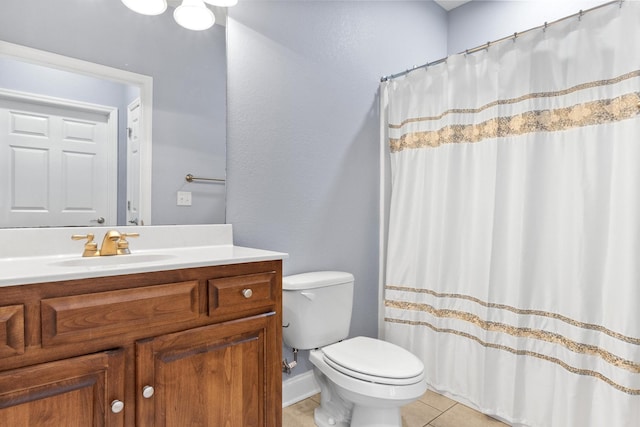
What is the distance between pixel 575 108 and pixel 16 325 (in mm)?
2056

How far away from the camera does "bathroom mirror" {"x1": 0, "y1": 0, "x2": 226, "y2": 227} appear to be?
4.17ft

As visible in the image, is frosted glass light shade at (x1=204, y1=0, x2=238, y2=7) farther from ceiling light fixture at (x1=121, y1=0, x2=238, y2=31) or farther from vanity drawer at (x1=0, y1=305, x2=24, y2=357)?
vanity drawer at (x1=0, y1=305, x2=24, y2=357)

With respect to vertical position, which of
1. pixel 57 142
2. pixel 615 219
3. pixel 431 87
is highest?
pixel 431 87

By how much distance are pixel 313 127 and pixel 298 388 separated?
1.42 m

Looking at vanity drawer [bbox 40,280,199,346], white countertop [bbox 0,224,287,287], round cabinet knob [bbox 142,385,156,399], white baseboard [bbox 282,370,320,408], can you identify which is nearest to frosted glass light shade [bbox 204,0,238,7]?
white countertop [bbox 0,224,287,287]

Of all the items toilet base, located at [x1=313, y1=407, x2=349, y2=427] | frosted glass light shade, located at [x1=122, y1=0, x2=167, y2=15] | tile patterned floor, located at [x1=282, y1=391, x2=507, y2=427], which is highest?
frosted glass light shade, located at [x1=122, y1=0, x2=167, y2=15]

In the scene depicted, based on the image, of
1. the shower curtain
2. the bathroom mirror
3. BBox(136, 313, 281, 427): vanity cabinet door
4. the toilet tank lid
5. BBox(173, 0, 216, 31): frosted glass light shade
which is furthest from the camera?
the toilet tank lid

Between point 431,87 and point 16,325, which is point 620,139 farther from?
point 16,325

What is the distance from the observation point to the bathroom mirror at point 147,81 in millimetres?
1270

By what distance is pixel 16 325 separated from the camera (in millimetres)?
833

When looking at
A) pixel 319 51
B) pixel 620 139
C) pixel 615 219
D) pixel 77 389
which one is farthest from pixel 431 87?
pixel 77 389

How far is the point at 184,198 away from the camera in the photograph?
1574 millimetres

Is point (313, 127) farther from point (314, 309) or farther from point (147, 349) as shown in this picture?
point (147, 349)

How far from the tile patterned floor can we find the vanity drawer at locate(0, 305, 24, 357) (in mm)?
1249
